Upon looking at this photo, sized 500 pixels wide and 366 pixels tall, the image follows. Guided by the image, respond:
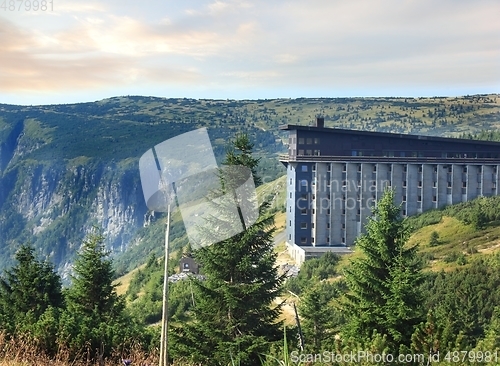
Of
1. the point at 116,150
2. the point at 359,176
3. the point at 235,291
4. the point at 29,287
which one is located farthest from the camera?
the point at 116,150

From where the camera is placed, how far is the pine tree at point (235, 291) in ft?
38.6

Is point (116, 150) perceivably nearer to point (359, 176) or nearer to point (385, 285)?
point (359, 176)

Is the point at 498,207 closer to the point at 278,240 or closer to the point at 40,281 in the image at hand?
the point at 278,240

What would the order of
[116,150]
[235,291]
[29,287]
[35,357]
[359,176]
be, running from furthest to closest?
[116,150]
[359,176]
[29,287]
[235,291]
[35,357]

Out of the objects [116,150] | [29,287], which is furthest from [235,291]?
[116,150]

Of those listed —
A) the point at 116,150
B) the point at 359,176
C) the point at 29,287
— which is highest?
the point at 359,176

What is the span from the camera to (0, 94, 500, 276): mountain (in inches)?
5349

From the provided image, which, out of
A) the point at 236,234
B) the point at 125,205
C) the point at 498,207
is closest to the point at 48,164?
the point at 125,205

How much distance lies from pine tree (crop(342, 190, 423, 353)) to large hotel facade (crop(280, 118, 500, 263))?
30.0m

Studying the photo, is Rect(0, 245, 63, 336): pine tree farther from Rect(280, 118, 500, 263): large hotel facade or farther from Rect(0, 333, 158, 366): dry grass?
Rect(280, 118, 500, 263): large hotel facade

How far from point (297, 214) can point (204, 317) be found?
105ft

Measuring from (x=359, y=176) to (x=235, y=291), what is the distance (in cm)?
3377

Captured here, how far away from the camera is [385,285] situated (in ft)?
39.0

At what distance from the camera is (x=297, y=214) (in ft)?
144
